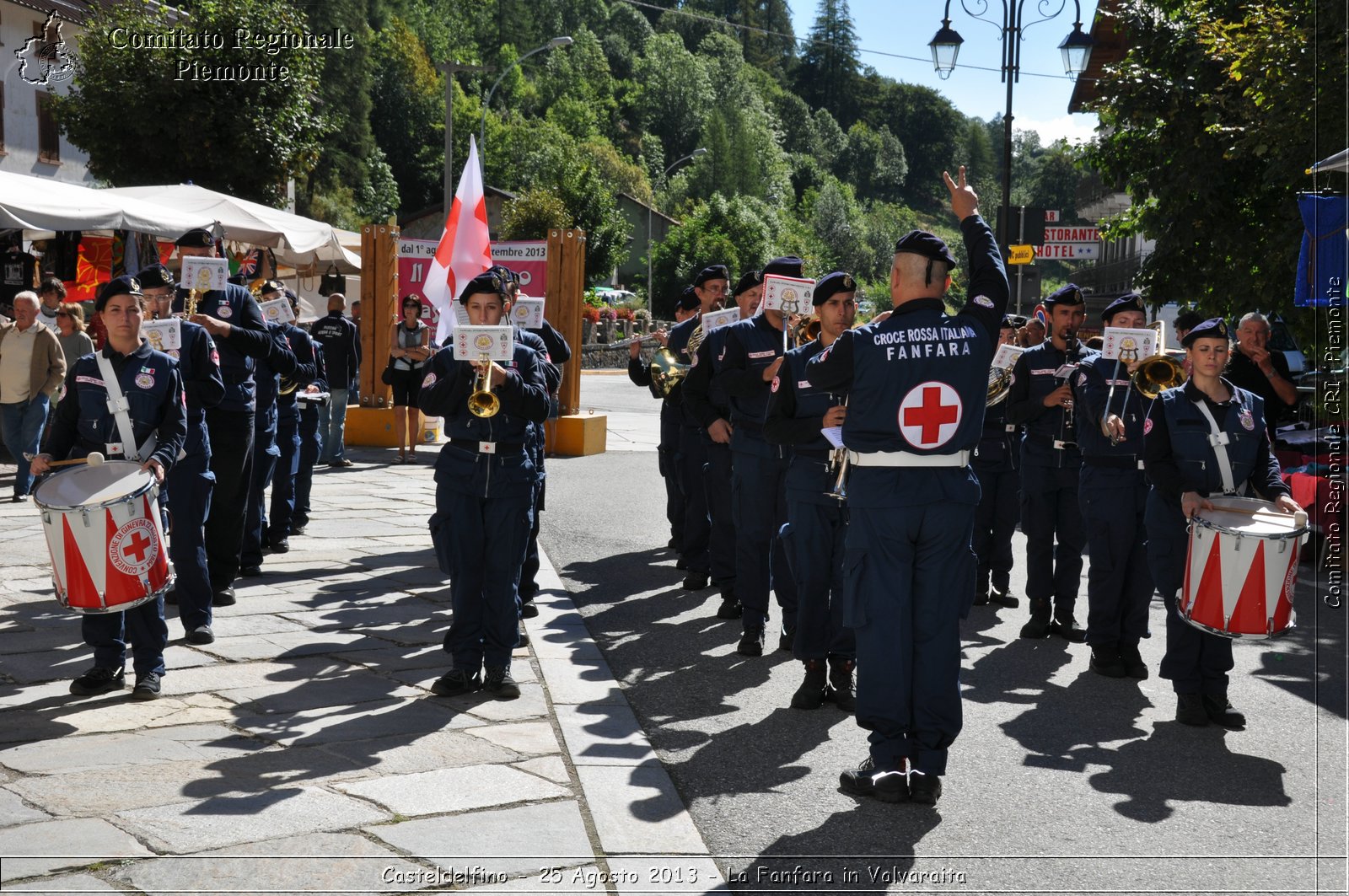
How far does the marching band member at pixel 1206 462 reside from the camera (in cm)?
645

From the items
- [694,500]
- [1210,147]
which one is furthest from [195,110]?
[694,500]

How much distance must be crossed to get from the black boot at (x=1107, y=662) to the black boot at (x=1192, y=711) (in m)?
0.92

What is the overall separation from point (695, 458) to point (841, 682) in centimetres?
362

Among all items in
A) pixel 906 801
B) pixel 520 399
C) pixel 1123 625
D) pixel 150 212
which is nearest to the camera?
pixel 906 801

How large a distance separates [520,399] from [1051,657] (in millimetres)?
3506

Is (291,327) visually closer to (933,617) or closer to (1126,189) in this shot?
(933,617)

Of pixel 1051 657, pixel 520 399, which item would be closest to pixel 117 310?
pixel 520 399

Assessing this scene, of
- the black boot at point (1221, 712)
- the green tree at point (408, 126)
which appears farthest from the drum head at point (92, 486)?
the green tree at point (408, 126)

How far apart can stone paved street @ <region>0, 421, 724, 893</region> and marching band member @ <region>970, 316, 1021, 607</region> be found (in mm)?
2889

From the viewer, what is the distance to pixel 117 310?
21.8 ft

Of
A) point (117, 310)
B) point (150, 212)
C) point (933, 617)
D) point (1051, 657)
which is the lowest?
point (1051, 657)

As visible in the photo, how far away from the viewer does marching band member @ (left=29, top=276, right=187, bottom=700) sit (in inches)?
253

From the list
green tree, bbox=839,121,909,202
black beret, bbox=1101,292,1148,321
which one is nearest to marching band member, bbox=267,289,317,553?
black beret, bbox=1101,292,1148,321

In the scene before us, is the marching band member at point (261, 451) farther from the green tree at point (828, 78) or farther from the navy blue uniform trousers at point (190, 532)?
the green tree at point (828, 78)
